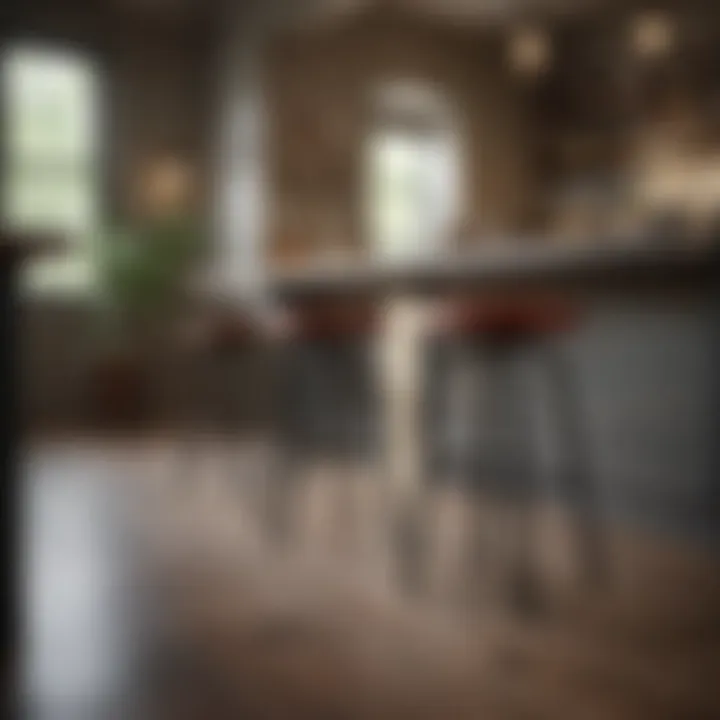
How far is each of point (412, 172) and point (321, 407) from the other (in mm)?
957

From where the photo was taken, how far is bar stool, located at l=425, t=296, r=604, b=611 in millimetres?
1890

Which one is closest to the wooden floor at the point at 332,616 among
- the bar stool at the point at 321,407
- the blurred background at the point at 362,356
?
the blurred background at the point at 362,356

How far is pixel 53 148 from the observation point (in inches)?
87.3

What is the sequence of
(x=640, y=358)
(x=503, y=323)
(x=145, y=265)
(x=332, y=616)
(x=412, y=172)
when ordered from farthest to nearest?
1. (x=412, y=172)
2. (x=145, y=265)
3. (x=640, y=358)
4. (x=503, y=323)
5. (x=332, y=616)

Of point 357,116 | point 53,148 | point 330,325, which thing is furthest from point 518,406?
point 53,148

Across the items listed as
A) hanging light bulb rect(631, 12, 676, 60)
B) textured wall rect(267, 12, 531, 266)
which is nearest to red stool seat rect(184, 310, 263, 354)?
textured wall rect(267, 12, 531, 266)

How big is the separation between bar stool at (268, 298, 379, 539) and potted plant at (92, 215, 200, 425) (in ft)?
1.35

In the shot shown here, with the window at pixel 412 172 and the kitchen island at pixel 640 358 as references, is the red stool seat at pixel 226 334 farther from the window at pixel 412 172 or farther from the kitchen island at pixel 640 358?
the window at pixel 412 172

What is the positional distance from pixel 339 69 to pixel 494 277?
1.36 metres

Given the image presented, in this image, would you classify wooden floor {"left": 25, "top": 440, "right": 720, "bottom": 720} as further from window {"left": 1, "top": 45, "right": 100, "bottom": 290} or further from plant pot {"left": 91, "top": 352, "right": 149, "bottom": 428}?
window {"left": 1, "top": 45, "right": 100, "bottom": 290}

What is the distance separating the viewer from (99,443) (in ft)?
8.71

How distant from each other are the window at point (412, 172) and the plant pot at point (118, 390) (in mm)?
903

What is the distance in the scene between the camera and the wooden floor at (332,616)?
4.35 ft

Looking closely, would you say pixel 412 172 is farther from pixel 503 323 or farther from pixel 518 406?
pixel 503 323
